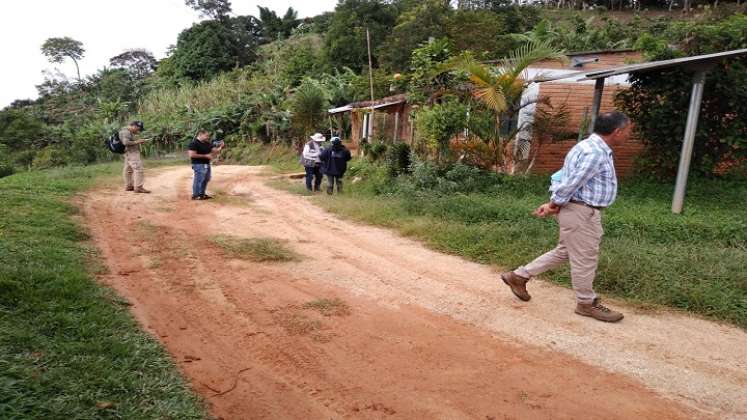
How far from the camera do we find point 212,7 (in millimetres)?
46875

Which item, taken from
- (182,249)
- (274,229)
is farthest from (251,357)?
(274,229)

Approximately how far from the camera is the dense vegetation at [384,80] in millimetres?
9102

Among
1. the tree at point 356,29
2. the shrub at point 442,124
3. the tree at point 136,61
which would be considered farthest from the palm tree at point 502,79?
the tree at point 136,61

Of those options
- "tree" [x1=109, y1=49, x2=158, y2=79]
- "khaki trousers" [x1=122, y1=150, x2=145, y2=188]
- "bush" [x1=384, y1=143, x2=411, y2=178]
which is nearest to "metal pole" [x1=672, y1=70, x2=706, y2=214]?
"bush" [x1=384, y1=143, x2=411, y2=178]

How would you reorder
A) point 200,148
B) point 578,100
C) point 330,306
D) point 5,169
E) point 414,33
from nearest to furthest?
1. point 330,306
2. point 200,148
3. point 578,100
4. point 5,169
5. point 414,33

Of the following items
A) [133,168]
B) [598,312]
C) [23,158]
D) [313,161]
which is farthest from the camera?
[23,158]

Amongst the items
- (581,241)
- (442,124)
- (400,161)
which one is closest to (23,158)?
(400,161)

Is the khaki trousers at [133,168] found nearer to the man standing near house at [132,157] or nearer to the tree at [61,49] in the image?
the man standing near house at [132,157]

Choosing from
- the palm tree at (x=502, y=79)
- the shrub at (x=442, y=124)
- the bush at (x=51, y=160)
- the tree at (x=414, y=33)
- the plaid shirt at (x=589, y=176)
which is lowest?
the bush at (x=51, y=160)

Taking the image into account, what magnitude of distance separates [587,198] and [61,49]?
58007 mm

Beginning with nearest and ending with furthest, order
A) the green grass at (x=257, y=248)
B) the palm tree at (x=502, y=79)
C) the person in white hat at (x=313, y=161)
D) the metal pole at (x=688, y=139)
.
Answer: the green grass at (x=257, y=248), the metal pole at (x=688, y=139), the palm tree at (x=502, y=79), the person in white hat at (x=313, y=161)

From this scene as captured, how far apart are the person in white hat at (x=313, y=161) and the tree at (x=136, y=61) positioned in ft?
152

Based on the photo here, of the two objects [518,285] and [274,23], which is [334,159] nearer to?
[518,285]

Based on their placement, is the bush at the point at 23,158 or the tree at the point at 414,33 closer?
the tree at the point at 414,33
